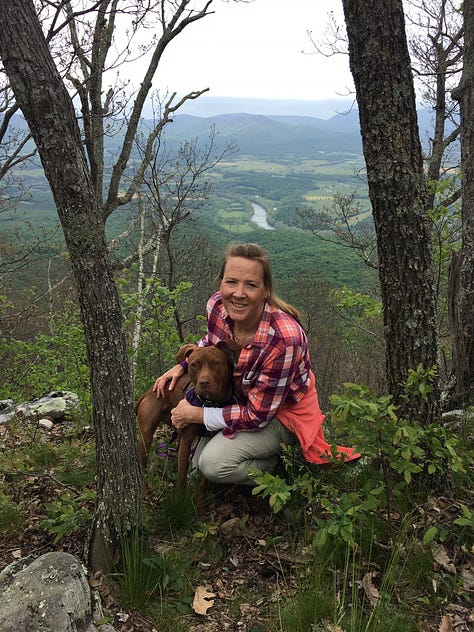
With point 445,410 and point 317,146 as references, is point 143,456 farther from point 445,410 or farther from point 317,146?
point 317,146

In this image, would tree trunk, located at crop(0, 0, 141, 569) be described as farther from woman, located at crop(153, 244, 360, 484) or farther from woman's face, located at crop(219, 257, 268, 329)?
woman's face, located at crop(219, 257, 268, 329)

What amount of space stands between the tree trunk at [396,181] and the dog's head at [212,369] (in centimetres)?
101

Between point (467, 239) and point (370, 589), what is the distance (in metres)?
3.37

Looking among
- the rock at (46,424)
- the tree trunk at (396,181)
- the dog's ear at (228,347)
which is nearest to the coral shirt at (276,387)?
the dog's ear at (228,347)

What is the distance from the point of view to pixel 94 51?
6.89m

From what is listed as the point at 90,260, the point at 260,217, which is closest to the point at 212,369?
the point at 90,260

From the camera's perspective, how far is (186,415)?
2.97m

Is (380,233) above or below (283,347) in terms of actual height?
above

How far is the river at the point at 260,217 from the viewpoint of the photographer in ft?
170

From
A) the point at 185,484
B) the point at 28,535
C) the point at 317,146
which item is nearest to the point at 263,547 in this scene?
the point at 185,484

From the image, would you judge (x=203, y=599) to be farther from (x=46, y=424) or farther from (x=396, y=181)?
(x=46, y=424)

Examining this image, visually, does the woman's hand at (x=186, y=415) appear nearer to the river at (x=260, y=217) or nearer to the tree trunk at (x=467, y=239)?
the tree trunk at (x=467, y=239)

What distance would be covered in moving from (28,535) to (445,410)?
11.8 feet

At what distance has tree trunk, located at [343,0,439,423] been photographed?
2375 millimetres
